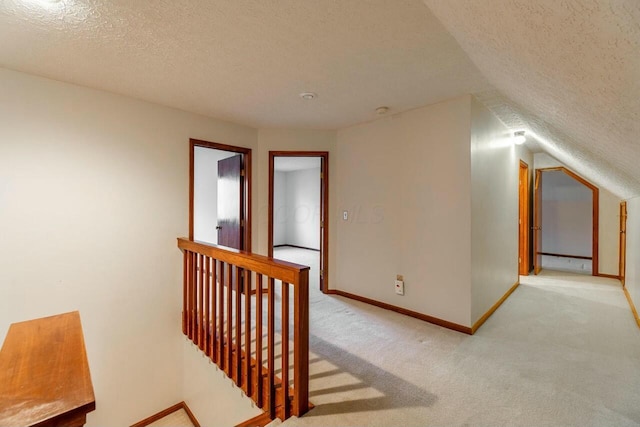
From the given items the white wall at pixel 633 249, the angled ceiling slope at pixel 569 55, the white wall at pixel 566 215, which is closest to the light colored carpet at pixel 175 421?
the angled ceiling slope at pixel 569 55

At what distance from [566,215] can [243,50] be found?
763 centimetres

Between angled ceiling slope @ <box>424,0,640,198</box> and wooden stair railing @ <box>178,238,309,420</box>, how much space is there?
144cm

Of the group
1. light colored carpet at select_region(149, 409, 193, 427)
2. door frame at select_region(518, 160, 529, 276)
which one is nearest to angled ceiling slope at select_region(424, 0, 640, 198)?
door frame at select_region(518, 160, 529, 276)

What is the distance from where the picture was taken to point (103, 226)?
8.29 ft

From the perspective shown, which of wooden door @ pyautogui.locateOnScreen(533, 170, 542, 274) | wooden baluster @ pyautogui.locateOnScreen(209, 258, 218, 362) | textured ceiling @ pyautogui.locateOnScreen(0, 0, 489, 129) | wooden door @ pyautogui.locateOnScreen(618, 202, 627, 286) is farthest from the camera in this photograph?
wooden door @ pyautogui.locateOnScreen(533, 170, 542, 274)

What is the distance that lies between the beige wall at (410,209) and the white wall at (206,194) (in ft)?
7.43

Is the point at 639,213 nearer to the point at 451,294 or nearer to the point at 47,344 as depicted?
the point at 451,294

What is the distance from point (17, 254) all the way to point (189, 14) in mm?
2243

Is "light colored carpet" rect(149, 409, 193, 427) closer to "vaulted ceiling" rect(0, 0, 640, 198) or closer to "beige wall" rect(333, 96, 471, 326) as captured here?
"beige wall" rect(333, 96, 471, 326)

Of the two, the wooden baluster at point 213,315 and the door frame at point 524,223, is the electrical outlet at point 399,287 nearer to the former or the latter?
the wooden baluster at point 213,315

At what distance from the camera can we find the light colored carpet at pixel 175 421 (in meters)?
2.78

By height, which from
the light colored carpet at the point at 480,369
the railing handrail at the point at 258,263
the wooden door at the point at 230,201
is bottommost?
the light colored carpet at the point at 480,369

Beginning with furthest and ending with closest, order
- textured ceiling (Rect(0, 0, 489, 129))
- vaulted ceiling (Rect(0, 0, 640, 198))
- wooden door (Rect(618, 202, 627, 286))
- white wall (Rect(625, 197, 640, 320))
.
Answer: wooden door (Rect(618, 202, 627, 286)), white wall (Rect(625, 197, 640, 320)), textured ceiling (Rect(0, 0, 489, 129)), vaulted ceiling (Rect(0, 0, 640, 198))

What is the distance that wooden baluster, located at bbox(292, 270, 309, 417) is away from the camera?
1.54 metres
